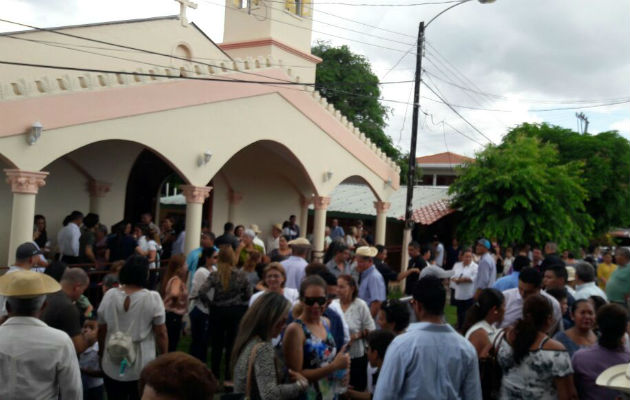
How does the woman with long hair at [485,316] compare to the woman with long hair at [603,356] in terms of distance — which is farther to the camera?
the woman with long hair at [485,316]

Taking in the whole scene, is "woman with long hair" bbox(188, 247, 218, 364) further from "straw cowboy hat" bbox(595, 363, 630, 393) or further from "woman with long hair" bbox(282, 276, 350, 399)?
"straw cowboy hat" bbox(595, 363, 630, 393)

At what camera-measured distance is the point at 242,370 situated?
12.3 feet

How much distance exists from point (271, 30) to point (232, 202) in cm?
642

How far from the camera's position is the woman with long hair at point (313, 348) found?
3.96 metres

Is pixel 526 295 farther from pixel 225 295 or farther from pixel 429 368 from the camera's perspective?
pixel 225 295

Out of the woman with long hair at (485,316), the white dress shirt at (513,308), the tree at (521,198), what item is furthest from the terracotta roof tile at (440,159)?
the woman with long hair at (485,316)

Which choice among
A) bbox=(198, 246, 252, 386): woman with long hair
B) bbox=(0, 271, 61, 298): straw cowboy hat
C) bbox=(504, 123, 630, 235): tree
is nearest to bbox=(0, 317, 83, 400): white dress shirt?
bbox=(0, 271, 61, 298): straw cowboy hat

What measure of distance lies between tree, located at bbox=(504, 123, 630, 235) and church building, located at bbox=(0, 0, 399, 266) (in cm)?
1272

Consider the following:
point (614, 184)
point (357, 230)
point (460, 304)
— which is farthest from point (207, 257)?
point (614, 184)

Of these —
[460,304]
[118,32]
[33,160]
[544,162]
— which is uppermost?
[118,32]

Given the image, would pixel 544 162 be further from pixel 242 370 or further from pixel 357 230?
pixel 242 370

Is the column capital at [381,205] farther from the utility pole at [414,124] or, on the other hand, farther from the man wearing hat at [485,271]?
the man wearing hat at [485,271]

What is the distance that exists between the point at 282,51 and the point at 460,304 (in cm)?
1370

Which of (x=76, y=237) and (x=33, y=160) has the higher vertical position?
(x=33, y=160)
